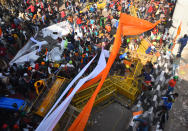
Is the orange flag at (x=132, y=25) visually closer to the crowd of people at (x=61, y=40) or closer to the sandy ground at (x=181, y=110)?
the crowd of people at (x=61, y=40)

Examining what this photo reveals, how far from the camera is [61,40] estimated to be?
436 inches

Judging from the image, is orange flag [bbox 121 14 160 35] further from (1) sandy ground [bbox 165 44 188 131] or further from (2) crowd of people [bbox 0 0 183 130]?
(1) sandy ground [bbox 165 44 188 131]

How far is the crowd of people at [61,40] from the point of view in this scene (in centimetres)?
750

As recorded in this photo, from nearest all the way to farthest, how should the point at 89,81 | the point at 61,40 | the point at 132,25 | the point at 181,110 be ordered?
1. the point at 181,110
2. the point at 89,81
3. the point at 132,25
4. the point at 61,40

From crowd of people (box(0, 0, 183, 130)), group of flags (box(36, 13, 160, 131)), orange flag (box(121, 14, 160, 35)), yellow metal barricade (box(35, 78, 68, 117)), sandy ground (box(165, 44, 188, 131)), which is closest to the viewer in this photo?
group of flags (box(36, 13, 160, 131))

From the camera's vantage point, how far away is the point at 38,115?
672 cm

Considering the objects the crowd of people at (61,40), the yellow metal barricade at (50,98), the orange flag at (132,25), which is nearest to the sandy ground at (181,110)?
the crowd of people at (61,40)

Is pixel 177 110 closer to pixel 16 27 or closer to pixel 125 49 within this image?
pixel 125 49

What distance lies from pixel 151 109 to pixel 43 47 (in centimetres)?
815

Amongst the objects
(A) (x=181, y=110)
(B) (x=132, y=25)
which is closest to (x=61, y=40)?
(B) (x=132, y=25)

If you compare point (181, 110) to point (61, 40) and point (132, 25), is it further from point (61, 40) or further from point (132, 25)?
point (61, 40)

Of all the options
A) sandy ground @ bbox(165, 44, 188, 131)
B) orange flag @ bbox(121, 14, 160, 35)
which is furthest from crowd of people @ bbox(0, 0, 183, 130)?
orange flag @ bbox(121, 14, 160, 35)

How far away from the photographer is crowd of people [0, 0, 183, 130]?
7504mm

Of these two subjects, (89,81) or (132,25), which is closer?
(89,81)
